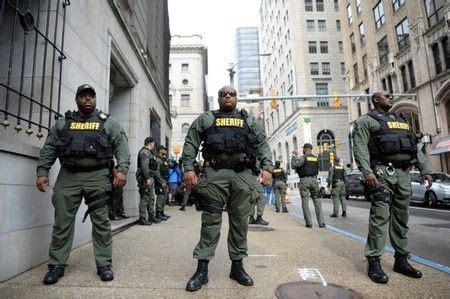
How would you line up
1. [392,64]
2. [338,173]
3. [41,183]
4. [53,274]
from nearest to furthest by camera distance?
[53,274], [41,183], [338,173], [392,64]

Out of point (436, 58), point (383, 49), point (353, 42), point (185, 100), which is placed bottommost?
point (436, 58)

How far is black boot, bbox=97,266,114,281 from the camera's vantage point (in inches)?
134

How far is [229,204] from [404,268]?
6.70 feet

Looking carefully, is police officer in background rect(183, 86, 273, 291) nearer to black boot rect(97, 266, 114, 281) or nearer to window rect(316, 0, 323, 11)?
black boot rect(97, 266, 114, 281)

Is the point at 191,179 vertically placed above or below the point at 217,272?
above

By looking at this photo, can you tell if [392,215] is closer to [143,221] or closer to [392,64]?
[143,221]

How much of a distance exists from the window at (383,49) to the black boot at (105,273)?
29598mm

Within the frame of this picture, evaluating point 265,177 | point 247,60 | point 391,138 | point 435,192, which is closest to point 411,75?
point 435,192

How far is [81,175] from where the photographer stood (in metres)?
3.63

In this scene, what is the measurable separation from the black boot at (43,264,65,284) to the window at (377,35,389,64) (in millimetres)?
29850

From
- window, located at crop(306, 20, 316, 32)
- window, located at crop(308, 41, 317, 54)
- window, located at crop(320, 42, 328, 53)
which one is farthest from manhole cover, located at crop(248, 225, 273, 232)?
window, located at crop(306, 20, 316, 32)

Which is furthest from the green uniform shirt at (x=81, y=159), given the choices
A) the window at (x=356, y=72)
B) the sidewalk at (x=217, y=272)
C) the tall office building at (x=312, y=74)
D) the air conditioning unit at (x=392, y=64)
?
the tall office building at (x=312, y=74)

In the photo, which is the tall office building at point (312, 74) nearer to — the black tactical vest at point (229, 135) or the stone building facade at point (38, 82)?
the stone building facade at point (38, 82)

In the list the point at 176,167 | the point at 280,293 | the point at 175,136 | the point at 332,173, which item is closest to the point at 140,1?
the point at 176,167
